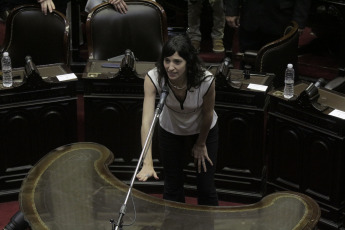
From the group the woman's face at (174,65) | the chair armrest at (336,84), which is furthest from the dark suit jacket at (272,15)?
the woman's face at (174,65)

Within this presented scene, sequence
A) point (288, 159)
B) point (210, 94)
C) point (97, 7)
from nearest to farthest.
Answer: point (210, 94), point (288, 159), point (97, 7)

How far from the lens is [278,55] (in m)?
4.32

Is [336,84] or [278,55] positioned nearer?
[278,55]

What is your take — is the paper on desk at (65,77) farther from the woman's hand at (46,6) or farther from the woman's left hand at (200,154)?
the woman's left hand at (200,154)

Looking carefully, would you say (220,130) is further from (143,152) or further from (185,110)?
(143,152)

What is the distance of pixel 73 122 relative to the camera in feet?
13.3

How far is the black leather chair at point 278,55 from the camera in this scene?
428cm

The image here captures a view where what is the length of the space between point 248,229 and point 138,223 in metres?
0.42

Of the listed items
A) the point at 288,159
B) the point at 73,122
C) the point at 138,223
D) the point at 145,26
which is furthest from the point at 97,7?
the point at 138,223

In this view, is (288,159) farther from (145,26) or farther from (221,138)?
(145,26)

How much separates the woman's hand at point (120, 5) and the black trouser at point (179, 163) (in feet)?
5.19

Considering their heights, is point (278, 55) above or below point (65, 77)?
above

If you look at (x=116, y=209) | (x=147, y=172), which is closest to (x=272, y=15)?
(x=147, y=172)

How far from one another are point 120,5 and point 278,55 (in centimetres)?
114
